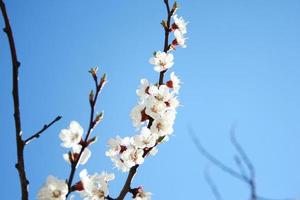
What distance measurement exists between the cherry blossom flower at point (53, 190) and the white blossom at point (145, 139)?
110cm

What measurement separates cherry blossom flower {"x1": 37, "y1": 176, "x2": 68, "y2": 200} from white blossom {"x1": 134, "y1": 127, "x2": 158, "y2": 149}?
1.10 meters

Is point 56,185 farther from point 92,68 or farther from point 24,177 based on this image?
point 92,68

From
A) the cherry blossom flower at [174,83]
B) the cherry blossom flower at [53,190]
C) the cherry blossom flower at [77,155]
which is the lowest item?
the cherry blossom flower at [53,190]

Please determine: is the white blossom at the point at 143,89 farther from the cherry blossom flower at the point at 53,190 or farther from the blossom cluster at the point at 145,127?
the cherry blossom flower at the point at 53,190

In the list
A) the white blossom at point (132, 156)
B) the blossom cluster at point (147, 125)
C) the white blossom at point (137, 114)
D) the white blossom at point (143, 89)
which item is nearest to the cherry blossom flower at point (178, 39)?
the blossom cluster at point (147, 125)

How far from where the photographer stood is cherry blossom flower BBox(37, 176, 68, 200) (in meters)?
2.01

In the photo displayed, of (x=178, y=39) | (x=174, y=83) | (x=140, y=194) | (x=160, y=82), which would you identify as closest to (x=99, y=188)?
(x=140, y=194)

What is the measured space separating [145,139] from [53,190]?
45.0 inches

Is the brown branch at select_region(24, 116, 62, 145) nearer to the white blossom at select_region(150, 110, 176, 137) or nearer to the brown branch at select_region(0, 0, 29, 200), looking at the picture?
the brown branch at select_region(0, 0, 29, 200)

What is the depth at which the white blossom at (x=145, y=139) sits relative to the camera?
119 inches

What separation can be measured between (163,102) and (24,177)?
1696 mm

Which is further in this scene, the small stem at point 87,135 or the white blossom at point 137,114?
the white blossom at point 137,114

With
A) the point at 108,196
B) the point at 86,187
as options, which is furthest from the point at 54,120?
the point at 108,196

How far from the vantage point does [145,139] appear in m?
3.07
